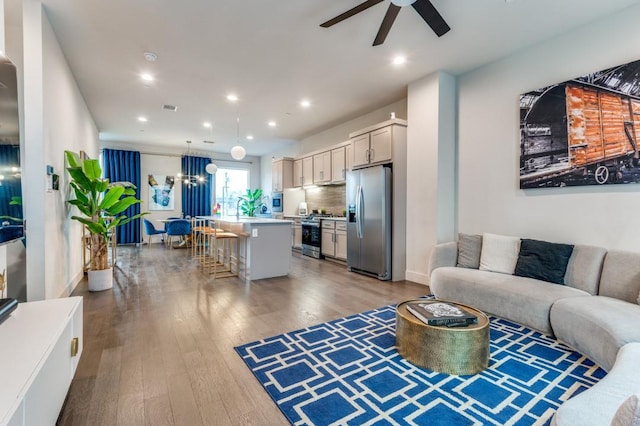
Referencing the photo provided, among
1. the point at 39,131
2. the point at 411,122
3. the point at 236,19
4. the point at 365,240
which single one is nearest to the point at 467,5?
the point at 411,122

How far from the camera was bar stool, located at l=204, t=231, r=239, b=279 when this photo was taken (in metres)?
4.83

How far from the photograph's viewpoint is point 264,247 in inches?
183

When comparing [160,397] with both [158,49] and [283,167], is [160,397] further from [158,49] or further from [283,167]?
[283,167]

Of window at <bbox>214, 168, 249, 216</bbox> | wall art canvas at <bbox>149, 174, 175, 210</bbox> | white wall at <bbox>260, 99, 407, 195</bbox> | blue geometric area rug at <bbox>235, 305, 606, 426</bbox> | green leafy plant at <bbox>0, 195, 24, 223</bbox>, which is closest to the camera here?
blue geometric area rug at <bbox>235, 305, 606, 426</bbox>

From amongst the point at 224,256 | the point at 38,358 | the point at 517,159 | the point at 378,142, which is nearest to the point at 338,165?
the point at 378,142

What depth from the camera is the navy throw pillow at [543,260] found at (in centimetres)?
297

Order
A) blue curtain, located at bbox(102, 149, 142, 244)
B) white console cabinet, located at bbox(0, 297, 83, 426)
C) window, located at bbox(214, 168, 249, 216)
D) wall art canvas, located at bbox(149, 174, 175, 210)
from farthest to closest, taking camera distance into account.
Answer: window, located at bbox(214, 168, 249, 216)
wall art canvas, located at bbox(149, 174, 175, 210)
blue curtain, located at bbox(102, 149, 142, 244)
white console cabinet, located at bbox(0, 297, 83, 426)

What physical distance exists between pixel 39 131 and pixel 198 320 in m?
2.36

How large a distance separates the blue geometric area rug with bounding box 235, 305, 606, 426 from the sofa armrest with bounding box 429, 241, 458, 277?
3.93 feet

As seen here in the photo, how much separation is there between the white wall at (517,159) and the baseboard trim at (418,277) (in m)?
0.90

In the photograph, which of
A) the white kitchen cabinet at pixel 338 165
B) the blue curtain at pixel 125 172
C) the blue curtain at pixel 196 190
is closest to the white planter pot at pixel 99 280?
the white kitchen cabinet at pixel 338 165

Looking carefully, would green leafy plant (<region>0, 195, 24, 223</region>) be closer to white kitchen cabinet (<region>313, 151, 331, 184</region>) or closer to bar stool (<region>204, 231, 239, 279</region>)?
bar stool (<region>204, 231, 239, 279</region>)

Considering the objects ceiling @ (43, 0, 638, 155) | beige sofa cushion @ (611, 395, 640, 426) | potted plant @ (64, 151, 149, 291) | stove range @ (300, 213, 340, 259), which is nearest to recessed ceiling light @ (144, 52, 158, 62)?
ceiling @ (43, 0, 638, 155)

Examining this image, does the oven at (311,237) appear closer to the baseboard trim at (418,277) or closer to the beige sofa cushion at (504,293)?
the baseboard trim at (418,277)
